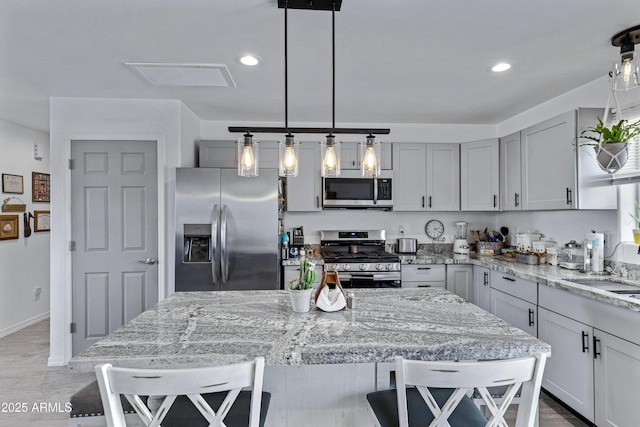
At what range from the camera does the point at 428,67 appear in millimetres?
2615

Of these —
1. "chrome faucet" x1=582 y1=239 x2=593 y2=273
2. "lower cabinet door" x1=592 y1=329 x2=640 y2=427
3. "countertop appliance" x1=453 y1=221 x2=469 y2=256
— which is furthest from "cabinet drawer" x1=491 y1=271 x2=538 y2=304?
"countertop appliance" x1=453 y1=221 x2=469 y2=256

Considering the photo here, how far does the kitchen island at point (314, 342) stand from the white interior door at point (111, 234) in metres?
1.67

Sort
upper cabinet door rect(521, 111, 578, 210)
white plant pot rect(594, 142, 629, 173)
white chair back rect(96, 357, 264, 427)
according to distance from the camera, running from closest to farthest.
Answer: white chair back rect(96, 357, 264, 427) → white plant pot rect(594, 142, 629, 173) → upper cabinet door rect(521, 111, 578, 210)

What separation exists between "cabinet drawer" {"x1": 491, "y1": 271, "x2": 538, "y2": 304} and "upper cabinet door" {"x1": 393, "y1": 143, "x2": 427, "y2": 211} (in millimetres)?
1158

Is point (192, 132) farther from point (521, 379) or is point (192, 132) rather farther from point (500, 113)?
point (521, 379)

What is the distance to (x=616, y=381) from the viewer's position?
2000 mm

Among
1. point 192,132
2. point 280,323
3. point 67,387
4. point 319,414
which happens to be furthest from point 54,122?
point 319,414

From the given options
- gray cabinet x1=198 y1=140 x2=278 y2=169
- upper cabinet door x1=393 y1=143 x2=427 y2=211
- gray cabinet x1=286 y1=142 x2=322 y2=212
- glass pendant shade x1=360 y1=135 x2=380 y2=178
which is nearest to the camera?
glass pendant shade x1=360 y1=135 x2=380 y2=178

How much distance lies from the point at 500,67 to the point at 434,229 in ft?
7.15

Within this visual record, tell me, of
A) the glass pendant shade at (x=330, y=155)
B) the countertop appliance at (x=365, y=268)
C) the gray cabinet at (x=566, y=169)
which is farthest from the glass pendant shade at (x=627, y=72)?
the countertop appliance at (x=365, y=268)

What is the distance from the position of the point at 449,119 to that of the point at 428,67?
64.1 inches

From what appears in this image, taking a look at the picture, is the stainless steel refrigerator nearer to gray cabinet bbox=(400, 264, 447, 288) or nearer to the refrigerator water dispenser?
the refrigerator water dispenser

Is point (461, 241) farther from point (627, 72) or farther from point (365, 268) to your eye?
point (627, 72)

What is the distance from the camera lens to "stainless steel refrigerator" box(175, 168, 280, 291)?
3.22 meters
